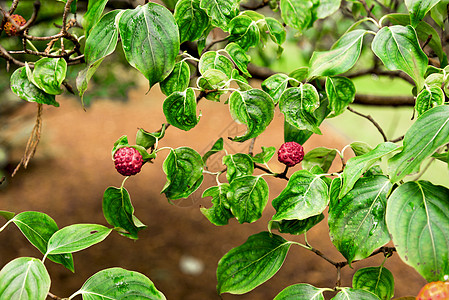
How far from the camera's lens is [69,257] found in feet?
2.40

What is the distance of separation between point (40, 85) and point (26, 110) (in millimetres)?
3845

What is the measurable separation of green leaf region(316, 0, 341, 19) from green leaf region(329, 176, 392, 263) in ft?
1.43

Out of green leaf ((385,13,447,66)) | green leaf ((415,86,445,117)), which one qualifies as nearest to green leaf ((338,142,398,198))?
green leaf ((415,86,445,117))

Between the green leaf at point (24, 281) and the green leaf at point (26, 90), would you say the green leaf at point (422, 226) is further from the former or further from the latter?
the green leaf at point (26, 90)

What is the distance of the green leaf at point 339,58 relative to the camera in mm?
674

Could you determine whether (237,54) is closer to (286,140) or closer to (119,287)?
(286,140)

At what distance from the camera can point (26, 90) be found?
2.48ft

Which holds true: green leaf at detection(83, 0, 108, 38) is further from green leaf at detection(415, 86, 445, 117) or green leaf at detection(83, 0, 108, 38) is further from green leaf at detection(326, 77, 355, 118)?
green leaf at detection(415, 86, 445, 117)

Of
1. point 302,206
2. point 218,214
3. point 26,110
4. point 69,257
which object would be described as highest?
point 302,206

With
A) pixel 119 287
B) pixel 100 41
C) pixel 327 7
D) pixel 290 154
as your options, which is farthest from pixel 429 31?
pixel 119 287

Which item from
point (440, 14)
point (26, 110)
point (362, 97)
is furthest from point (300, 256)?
point (26, 110)

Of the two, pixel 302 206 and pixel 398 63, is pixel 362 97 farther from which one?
pixel 302 206

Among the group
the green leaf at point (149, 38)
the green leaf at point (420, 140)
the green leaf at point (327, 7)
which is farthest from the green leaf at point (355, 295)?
the green leaf at point (327, 7)

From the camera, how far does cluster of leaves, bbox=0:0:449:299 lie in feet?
1.79
